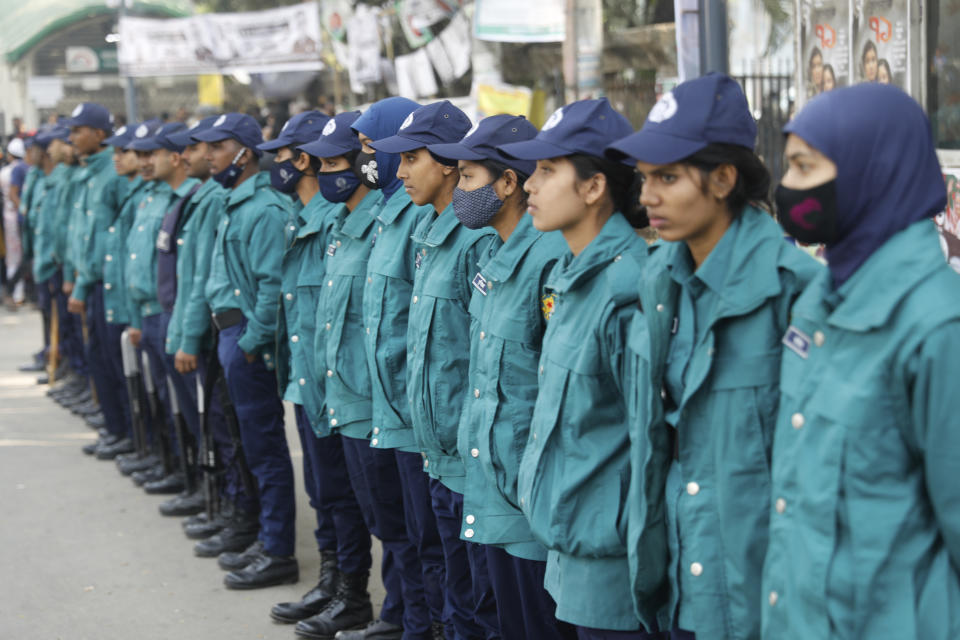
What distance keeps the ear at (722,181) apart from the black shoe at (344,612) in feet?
10.4

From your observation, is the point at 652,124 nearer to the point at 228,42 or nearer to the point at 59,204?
the point at 59,204

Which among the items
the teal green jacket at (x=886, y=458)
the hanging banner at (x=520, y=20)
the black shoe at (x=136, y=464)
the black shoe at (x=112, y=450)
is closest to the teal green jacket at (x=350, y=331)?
the teal green jacket at (x=886, y=458)

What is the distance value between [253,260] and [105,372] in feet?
11.8

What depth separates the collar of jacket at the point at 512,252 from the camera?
3.49 metres

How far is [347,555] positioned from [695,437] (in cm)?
300

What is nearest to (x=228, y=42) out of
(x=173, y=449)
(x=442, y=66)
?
(x=442, y=66)

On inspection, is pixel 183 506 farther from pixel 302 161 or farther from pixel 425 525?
pixel 425 525

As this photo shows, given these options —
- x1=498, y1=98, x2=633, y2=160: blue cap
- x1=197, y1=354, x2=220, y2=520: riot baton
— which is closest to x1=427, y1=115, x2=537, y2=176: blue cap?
x1=498, y1=98, x2=633, y2=160: blue cap

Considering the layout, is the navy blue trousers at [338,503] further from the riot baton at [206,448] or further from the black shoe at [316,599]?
the riot baton at [206,448]

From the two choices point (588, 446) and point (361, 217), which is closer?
point (588, 446)

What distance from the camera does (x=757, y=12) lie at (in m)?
15.2

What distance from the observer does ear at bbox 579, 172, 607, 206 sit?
3141mm

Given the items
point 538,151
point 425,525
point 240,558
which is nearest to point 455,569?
point 425,525

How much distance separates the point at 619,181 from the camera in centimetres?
318
